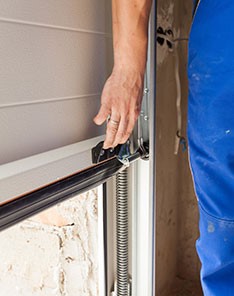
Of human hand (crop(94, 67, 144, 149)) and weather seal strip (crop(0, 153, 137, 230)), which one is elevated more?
human hand (crop(94, 67, 144, 149))

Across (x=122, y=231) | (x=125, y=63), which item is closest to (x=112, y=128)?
(x=125, y=63)

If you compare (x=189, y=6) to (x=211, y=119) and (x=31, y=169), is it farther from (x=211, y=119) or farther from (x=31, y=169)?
(x=31, y=169)

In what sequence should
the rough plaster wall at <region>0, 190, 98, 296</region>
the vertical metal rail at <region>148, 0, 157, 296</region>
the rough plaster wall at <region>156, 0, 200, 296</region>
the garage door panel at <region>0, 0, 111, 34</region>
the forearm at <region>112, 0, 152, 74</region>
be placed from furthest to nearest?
the rough plaster wall at <region>156, 0, 200, 296</region> → the rough plaster wall at <region>0, 190, 98, 296</region> → the vertical metal rail at <region>148, 0, 157, 296</region> → the forearm at <region>112, 0, 152, 74</region> → the garage door panel at <region>0, 0, 111, 34</region>

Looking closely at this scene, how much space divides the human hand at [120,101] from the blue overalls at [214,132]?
0.41ft

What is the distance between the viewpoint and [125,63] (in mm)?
813

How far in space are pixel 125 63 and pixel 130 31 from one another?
7 cm

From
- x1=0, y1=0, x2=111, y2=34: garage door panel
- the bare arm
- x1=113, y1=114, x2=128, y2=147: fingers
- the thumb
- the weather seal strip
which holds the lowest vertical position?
the weather seal strip

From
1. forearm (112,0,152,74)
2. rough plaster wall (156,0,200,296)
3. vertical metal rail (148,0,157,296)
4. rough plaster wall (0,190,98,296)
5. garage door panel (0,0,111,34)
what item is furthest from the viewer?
rough plaster wall (156,0,200,296)

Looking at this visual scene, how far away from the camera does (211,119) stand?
2.46 feet

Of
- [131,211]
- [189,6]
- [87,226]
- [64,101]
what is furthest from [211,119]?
[189,6]

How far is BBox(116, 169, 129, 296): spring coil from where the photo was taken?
1.06 m

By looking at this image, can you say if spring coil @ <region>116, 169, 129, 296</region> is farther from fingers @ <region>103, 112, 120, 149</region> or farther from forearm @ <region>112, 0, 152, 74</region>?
forearm @ <region>112, 0, 152, 74</region>

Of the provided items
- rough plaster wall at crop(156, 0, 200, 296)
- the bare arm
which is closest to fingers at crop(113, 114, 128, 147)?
the bare arm

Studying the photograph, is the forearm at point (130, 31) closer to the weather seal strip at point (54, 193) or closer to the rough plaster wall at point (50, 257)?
the weather seal strip at point (54, 193)
